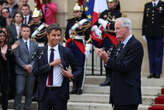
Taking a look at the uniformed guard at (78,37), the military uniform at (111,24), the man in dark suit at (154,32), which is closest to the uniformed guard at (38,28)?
the uniformed guard at (78,37)

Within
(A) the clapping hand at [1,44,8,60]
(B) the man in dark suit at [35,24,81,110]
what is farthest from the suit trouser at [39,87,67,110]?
(A) the clapping hand at [1,44,8,60]

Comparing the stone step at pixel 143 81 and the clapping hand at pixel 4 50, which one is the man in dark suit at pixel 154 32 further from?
the clapping hand at pixel 4 50

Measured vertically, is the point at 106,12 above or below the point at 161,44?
above

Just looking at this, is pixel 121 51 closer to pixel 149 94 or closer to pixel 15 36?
pixel 149 94

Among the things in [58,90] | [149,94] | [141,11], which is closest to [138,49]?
[58,90]

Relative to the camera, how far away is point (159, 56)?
36.2 ft

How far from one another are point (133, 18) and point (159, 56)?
1.29 metres

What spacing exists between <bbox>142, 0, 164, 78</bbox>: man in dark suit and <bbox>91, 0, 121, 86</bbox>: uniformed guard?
34.8 inches

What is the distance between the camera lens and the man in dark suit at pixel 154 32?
429 inches

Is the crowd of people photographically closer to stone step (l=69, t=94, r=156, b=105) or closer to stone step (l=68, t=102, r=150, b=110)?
stone step (l=69, t=94, r=156, b=105)

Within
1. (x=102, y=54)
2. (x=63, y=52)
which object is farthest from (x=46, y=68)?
(x=102, y=54)

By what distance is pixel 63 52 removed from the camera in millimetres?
7039

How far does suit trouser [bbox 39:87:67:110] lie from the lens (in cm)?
687

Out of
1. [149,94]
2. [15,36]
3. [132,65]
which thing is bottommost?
[149,94]
